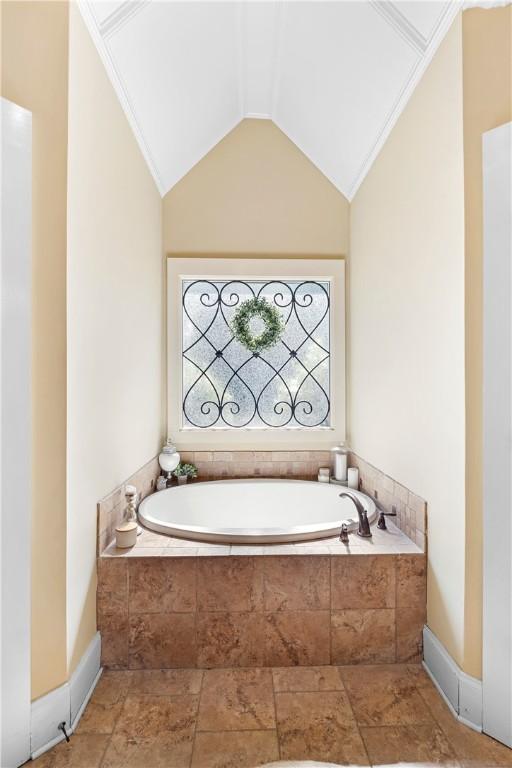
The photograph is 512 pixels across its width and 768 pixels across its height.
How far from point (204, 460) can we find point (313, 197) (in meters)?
1.97

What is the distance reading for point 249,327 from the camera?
2775 millimetres

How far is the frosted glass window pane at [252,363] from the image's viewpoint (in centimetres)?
283

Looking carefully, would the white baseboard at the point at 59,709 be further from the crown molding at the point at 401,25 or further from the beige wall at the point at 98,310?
the crown molding at the point at 401,25

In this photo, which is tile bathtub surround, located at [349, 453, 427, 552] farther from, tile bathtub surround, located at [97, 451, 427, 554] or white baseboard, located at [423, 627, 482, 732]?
white baseboard, located at [423, 627, 482, 732]

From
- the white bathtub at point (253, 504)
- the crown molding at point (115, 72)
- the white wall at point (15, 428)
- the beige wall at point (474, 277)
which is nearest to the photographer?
the white wall at point (15, 428)

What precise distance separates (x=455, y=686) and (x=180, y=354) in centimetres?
223

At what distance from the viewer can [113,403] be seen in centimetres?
183

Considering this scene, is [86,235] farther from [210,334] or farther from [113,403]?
[210,334]

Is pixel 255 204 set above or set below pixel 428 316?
above

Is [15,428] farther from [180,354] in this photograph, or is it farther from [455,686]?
[455,686]

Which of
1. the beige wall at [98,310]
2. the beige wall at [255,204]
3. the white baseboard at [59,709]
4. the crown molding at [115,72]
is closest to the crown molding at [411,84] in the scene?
the beige wall at [255,204]

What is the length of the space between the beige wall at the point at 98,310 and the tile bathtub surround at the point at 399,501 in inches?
52.4

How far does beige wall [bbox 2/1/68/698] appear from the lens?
1291 millimetres

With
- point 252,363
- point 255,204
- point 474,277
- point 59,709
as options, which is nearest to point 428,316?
point 474,277
